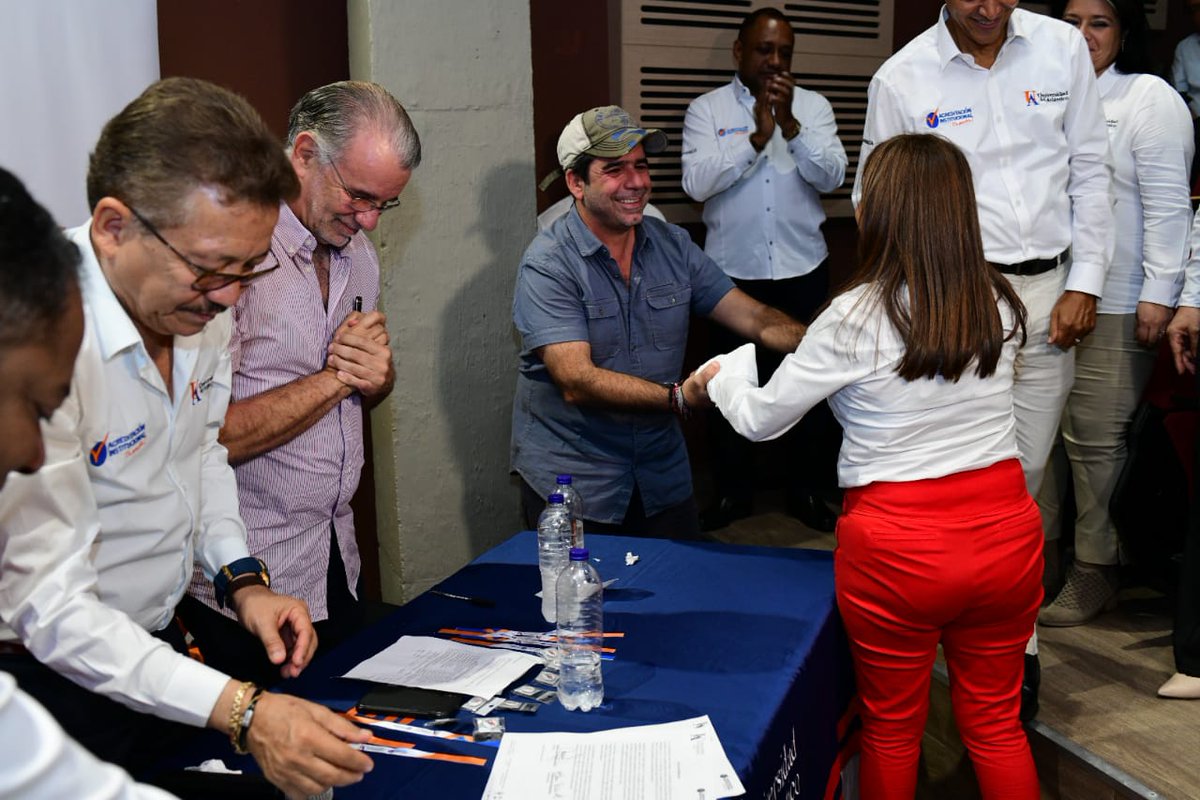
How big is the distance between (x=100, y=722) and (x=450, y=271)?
2.34m

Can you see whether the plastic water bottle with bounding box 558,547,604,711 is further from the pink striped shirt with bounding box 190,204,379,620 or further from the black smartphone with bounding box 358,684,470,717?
the pink striped shirt with bounding box 190,204,379,620

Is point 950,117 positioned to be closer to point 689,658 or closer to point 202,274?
point 689,658

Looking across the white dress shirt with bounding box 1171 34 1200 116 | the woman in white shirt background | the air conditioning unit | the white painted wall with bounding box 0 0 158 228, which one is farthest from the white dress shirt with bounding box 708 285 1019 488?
the white dress shirt with bounding box 1171 34 1200 116

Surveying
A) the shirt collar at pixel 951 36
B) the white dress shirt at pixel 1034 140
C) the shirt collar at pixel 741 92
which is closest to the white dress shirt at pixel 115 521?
the white dress shirt at pixel 1034 140

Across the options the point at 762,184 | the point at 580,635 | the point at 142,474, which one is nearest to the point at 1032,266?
the point at 580,635

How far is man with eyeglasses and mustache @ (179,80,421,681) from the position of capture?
6.36 ft

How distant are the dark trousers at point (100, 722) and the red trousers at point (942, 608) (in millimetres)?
1242

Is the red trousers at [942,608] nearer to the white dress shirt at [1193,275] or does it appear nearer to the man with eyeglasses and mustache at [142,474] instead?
the man with eyeglasses and mustache at [142,474]

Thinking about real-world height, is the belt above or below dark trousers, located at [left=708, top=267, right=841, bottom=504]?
above

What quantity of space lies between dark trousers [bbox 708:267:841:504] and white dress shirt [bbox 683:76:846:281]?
0.21 feet

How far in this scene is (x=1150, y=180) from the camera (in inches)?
121

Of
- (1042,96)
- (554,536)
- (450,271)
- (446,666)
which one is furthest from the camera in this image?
(450,271)

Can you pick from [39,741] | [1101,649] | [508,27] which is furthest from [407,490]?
[39,741]

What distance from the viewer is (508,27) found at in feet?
11.7
